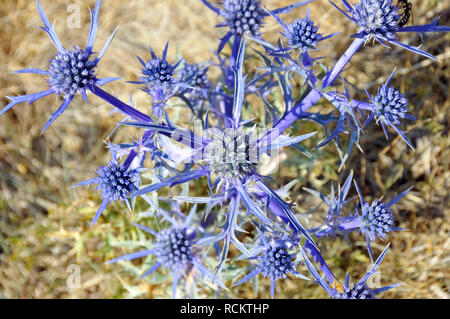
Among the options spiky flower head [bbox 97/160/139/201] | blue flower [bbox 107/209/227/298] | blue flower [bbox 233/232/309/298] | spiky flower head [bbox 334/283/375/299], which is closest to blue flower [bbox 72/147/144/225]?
spiky flower head [bbox 97/160/139/201]

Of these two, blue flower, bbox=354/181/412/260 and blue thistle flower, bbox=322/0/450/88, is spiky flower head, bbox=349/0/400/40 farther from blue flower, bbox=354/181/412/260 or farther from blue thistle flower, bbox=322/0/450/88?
blue flower, bbox=354/181/412/260

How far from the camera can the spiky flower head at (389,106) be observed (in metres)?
1.27

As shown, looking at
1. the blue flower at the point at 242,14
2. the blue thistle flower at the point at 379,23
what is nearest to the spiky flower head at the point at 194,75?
the blue flower at the point at 242,14

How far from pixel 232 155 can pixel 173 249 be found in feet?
2.16

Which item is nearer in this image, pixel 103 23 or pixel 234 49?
pixel 234 49

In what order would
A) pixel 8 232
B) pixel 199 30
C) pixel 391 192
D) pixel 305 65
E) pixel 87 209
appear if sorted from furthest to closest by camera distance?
pixel 199 30
pixel 8 232
pixel 391 192
pixel 87 209
pixel 305 65

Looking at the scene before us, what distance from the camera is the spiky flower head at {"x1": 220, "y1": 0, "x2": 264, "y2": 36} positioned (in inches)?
58.2

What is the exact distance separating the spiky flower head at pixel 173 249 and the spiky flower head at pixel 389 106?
0.97 meters

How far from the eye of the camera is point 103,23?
273cm

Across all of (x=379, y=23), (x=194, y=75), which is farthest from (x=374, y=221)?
(x=194, y=75)

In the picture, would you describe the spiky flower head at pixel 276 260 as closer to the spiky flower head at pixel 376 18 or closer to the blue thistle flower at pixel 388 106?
the blue thistle flower at pixel 388 106
